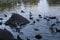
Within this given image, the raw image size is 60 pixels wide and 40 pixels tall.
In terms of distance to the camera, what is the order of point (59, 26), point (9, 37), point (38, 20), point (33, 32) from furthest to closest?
1. point (38, 20)
2. point (59, 26)
3. point (33, 32)
4. point (9, 37)

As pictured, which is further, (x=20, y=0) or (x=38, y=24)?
(x=20, y=0)

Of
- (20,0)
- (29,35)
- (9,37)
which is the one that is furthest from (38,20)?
(20,0)

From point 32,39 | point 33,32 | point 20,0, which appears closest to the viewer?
point 32,39

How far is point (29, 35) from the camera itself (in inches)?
875

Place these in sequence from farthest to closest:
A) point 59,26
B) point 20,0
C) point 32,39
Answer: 1. point 20,0
2. point 59,26
3. point 32,39

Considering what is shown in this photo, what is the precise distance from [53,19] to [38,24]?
3304 millimetres

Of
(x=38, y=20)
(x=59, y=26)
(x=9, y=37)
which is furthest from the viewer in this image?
(x=38, y=20)

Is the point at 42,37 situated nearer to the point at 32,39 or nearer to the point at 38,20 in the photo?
the point at 32,39

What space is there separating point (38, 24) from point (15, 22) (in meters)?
2.59

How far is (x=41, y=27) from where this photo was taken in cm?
2511

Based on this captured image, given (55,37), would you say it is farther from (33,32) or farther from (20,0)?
(20,0)

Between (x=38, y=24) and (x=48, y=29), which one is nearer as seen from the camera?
(x=48, y=29)

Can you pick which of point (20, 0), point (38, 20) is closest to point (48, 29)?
point (38, 20)

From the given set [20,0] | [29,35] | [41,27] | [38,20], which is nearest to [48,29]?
[41,27]
